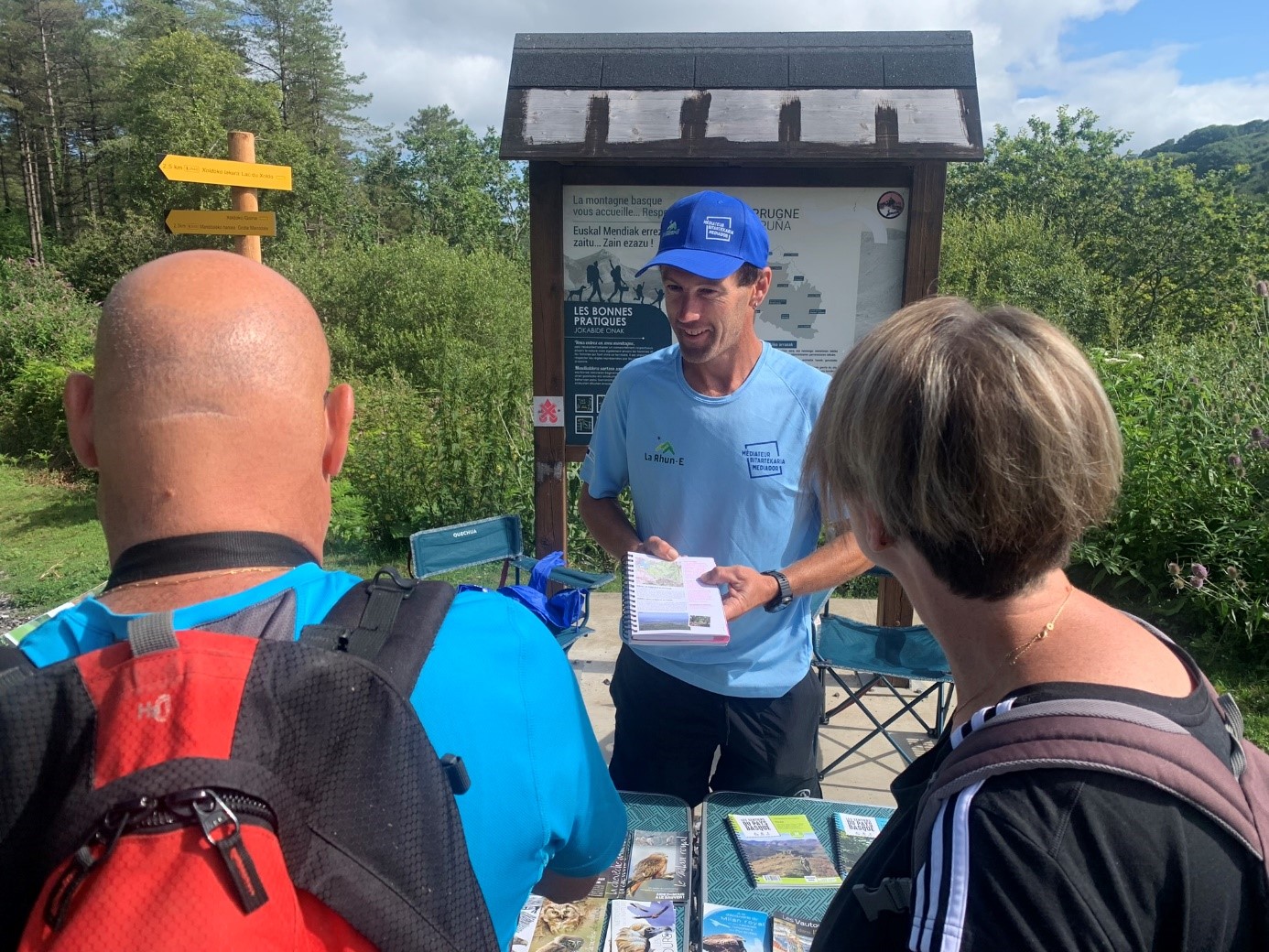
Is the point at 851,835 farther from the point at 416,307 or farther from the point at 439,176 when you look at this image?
the point at 439,176

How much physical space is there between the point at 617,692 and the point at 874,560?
143 cm

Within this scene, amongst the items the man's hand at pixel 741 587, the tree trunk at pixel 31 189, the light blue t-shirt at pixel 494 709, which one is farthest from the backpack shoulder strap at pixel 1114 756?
the tree trunk at pixel 31 189

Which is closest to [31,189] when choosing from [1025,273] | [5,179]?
[5,179]

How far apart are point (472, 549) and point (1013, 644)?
12.6 feet

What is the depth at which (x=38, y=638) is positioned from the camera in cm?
87

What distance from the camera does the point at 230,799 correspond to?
71 centimetres

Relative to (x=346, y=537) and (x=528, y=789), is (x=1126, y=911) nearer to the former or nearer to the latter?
(x=528, y=789)

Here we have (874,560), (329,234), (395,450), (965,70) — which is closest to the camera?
(874,560)

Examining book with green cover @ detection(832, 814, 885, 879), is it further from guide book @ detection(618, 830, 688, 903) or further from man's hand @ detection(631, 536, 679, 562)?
man's hand @ detection(631, 536, 679, 562)

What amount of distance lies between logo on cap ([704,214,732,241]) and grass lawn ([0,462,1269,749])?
3.53 meters

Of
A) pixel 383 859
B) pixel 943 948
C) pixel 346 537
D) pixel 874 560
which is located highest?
pixel 874 560

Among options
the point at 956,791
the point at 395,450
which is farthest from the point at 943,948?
the point at 395,450

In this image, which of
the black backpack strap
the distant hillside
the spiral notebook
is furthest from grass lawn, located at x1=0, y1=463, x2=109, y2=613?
the distant hillside

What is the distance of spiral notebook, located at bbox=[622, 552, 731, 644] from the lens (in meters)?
2.07
